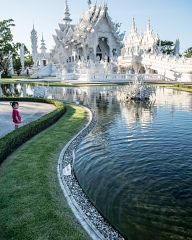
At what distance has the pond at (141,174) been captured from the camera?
6.76 m

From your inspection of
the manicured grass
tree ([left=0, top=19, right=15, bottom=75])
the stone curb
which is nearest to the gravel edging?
the stone curb

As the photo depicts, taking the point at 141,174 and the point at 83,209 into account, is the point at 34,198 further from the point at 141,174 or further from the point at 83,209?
the point at 141,174

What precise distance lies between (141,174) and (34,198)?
3581 mm

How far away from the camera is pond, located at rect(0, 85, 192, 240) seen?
6762 millimetres

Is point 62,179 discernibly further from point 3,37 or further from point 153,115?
point 3,37

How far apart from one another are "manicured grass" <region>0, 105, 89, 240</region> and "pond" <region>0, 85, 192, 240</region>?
1.00 metres

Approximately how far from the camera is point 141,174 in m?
9.48

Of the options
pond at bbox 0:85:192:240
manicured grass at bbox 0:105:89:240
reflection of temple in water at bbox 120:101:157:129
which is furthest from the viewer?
reflection of temple in water at bbox 120:101:157:129

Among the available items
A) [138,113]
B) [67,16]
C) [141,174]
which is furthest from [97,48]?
[141,174]

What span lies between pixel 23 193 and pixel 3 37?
7729cm

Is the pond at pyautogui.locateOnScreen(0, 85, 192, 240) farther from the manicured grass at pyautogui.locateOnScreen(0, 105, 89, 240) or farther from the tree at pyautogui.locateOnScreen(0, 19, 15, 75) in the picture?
the tree at pyautogui.locateOnScreen(0, 19, 15, 75)

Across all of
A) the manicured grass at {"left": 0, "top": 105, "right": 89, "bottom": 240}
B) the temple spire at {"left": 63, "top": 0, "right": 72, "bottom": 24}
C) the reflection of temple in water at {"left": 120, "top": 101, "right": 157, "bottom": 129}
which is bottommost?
the manicured grass at {"left": 0, "top": 105, "right": 89, "bottom": 240}

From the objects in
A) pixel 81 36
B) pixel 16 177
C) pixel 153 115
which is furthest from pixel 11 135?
pixel 81 36

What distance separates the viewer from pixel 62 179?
9062 millimetres
